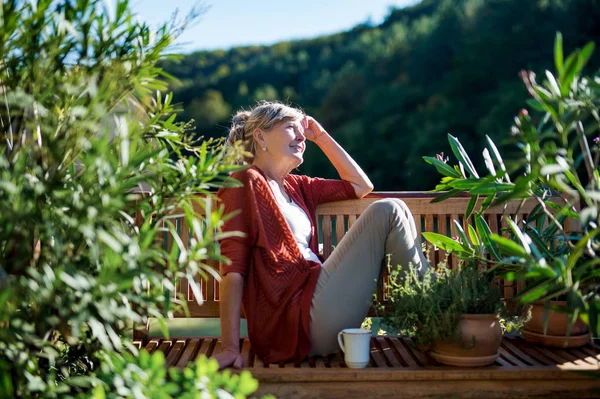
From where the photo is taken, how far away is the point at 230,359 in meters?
2.34

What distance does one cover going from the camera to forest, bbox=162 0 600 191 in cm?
1711

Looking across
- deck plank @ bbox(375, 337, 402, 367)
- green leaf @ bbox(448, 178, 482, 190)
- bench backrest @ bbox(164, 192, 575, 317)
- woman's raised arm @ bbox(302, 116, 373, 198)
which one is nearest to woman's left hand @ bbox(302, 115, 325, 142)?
woman's raised arm @ bbox(302, 116, 373, 198)

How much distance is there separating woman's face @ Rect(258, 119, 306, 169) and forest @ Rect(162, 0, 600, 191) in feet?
35.6

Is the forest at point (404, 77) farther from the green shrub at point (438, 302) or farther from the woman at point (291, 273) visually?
the green shrub at point (438, 302)

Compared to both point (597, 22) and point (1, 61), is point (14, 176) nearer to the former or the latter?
point (1, 61)

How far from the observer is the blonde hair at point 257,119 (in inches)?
111

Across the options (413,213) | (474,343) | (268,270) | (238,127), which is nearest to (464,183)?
(413,213)

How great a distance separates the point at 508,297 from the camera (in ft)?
9.69

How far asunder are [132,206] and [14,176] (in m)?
0.43

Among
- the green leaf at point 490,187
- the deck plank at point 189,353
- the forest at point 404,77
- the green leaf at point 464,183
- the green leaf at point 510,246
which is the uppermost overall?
the forest at point 404,77

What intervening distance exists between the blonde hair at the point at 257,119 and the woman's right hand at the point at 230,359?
82 cm

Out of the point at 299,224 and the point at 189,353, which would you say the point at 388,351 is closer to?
the point at 299,224

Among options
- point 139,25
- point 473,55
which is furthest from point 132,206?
point 473,55

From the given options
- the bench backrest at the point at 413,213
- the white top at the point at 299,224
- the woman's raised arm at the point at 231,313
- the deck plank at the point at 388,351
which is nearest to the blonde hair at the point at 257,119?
the white top at the point at 299,224
